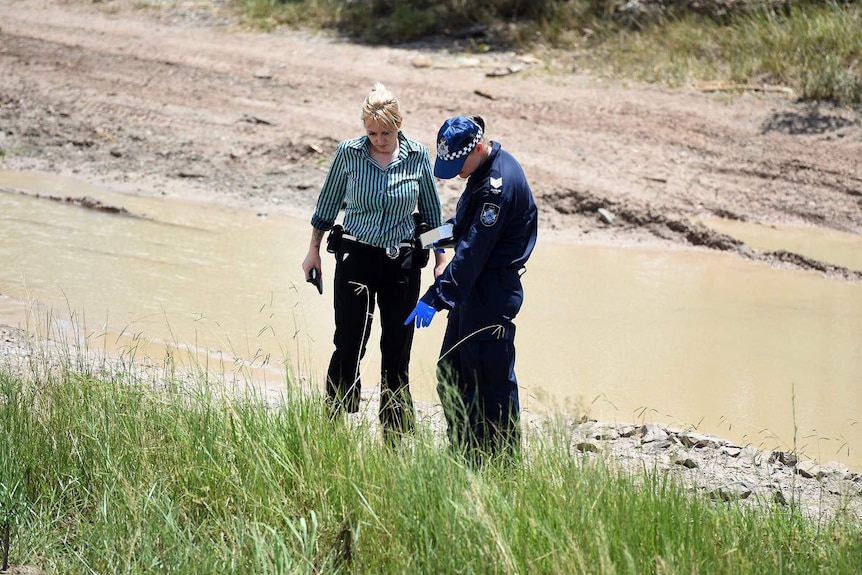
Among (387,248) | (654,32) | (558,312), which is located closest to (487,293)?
(387,248)

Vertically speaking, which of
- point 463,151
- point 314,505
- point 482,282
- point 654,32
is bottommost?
point 314,505

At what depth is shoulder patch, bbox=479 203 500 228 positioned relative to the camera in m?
4.27

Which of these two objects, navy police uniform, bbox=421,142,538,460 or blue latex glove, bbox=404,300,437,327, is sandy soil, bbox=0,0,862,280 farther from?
blue latex glove, bbox=404,300,437,327

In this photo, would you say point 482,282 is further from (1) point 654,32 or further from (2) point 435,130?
(1) point 654,32

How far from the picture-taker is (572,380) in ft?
22.3

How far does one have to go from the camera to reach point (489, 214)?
14.0 ft

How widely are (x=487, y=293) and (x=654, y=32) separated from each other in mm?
10699

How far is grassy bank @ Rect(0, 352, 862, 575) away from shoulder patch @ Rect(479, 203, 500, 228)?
0.90 meters

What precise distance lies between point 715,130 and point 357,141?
7530mm

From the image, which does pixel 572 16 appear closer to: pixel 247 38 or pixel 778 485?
pixel 247 38

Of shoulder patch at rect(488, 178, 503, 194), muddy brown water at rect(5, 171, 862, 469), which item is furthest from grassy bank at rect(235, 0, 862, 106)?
shoulder patch at rect(488, 178, 503, 194)

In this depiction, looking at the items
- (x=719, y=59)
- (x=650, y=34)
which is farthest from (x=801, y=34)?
(x=650, y=34)

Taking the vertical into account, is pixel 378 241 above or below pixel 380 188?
below

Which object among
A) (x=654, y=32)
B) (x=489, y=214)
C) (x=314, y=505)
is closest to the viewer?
(x=314, y=505)
